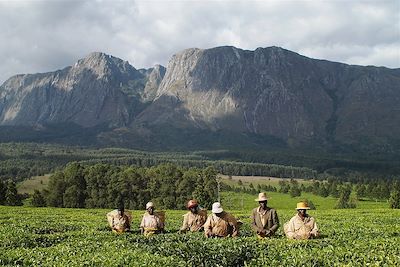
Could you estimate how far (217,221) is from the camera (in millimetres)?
23438

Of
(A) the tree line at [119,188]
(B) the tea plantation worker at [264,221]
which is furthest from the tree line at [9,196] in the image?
(B) the tea plantation worker at [264,221]

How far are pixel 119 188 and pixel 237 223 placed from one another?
95.4 metres

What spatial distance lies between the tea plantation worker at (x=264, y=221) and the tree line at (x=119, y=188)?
295ft

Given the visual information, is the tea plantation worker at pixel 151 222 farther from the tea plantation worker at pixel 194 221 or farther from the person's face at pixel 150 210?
the tea plantation worker at pixel 194 221

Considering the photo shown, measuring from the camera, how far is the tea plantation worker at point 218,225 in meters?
23.3

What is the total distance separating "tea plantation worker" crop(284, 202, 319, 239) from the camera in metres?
22.2

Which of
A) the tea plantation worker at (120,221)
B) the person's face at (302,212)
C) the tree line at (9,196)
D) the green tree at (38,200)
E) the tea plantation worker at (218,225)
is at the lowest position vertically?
the green tree at (38,200)

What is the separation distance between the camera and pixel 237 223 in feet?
80.2

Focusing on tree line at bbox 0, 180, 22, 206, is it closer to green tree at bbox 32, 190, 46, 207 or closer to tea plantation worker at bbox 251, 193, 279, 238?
green tree at bbox 32, 190, 46, 207

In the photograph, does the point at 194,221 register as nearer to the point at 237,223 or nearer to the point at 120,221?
the point at 237,223

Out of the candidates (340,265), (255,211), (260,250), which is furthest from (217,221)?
(340,265)

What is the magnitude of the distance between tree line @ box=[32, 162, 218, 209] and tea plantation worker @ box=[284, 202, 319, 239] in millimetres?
91126

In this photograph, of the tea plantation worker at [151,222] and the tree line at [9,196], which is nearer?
the tea plantation worker at [151,222]

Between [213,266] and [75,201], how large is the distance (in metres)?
105
